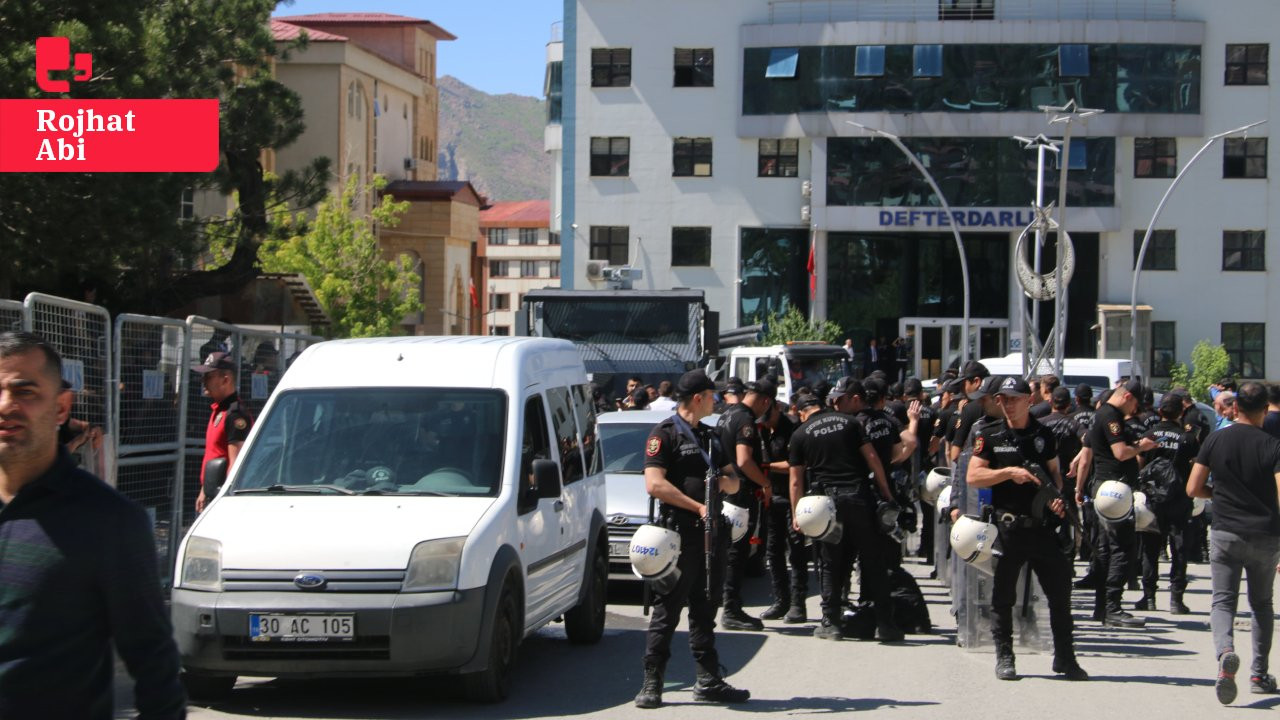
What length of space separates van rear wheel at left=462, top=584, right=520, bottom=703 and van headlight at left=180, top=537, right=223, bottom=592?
1458 millimetres

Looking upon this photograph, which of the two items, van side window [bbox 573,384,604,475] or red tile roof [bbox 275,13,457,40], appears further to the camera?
red tile roof [bbox 275,13,457,40]

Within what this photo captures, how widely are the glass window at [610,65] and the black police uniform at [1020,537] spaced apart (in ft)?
158

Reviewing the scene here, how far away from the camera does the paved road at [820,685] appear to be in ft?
28.8

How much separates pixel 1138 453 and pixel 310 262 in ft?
143

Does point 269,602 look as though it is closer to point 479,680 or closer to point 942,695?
point 479,680

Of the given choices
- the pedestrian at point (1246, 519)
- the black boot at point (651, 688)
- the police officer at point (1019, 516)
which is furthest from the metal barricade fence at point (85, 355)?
the pedestrian at point (1246, 519)

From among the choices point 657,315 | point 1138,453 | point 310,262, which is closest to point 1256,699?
point 1138,453

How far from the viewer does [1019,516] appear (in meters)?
9.76

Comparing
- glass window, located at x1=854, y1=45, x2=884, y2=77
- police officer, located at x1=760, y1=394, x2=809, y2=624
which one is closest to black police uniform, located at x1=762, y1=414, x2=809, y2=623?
police officer, located at x1=760, y1=394, x2=809, y2=624

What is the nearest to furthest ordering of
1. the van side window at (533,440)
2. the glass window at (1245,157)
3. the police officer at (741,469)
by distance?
the van side window at (533,440), the police officer at (741,469), the glass window at (1245,157)

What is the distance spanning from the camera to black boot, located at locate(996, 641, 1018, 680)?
386 inches

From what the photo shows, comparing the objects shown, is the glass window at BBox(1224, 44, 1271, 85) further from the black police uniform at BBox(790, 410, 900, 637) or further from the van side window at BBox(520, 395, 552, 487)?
the van side window at BBox(520, 395, 552, 487)

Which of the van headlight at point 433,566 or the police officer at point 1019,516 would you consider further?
the police officer at point 1019,516

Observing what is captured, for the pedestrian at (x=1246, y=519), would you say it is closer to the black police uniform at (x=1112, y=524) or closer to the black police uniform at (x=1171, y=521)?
the black police uniform at (x=1112, y=524)
